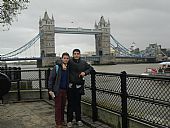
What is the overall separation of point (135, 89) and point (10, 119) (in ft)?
11.0

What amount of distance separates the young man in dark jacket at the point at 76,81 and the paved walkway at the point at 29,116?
1.05 ft

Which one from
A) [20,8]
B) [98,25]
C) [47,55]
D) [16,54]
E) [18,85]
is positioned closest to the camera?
[18,85]

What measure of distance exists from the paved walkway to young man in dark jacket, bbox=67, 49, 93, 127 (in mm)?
322

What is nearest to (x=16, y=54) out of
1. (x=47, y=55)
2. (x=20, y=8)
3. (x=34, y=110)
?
(x=47, y=55)

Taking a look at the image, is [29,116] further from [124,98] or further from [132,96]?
[132,96]

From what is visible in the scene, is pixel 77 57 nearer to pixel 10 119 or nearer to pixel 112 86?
pixel 112 86

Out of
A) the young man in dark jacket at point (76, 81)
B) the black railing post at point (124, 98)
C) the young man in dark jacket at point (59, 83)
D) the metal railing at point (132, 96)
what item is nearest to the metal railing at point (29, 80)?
the metal railing at point (132, 96)

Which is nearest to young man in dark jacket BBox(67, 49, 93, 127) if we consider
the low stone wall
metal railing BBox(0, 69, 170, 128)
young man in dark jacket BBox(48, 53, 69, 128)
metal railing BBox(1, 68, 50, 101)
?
young man in dark jacket BBox(48, 53, 69, 128)

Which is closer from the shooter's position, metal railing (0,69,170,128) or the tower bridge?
metal railing (0,69,170,128)

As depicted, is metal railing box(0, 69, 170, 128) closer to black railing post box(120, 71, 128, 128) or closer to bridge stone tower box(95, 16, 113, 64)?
black railing post box(120, 71, 128, 128)

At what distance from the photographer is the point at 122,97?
502 centimetres

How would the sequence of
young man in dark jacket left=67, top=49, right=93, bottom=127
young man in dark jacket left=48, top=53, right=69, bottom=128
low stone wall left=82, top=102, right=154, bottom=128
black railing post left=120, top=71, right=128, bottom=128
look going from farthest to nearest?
young man in dark jacket left=67, top=49, right=93, bottom=127 < young man in dark jacket left=48, top=53, right=69, bottom=128 < black railing post left=120, top=71, right=128, bottom=128 < low stone wall left=82, top=102, right=154, bottom=128

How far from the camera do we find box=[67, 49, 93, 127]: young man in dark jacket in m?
5.88

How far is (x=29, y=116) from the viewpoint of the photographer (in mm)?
7191
